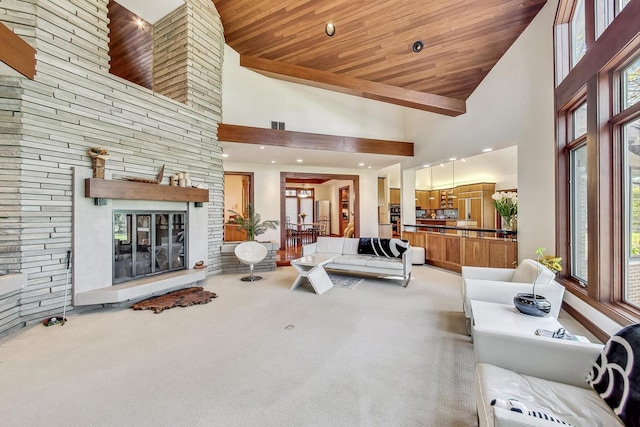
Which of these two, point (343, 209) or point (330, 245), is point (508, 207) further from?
point (343, 209)

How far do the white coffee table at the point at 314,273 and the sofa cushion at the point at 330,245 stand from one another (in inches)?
30.7

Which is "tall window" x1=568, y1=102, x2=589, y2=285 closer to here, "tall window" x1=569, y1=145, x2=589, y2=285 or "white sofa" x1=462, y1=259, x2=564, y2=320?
"tall window" x1=569, y1=145, x2=589, y2=285

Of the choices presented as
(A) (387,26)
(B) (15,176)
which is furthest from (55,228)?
(A) (387,26)

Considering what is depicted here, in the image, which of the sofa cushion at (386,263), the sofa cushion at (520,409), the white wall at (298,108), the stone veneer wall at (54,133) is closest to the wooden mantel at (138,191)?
the stone veneer wall at (54,133)

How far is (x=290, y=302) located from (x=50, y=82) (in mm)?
4130

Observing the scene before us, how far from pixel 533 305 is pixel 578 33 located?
11.9ft

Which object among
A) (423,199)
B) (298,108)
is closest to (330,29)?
(298,108)

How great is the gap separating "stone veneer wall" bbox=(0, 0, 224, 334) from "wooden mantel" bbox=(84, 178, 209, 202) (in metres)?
0.27

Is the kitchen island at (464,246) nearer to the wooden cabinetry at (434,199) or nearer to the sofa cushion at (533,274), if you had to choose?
the sofa cushion at (533,274)

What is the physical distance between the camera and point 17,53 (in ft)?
9.76

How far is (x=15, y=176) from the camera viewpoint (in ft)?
10.7

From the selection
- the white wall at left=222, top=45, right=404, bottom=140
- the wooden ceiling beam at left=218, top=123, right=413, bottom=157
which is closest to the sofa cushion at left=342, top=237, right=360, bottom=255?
the wooden ceiling beam at left=218, top=123, right=413, bottom=157

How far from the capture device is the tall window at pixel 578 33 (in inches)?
138

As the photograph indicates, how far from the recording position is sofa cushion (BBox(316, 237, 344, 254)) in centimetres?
599
